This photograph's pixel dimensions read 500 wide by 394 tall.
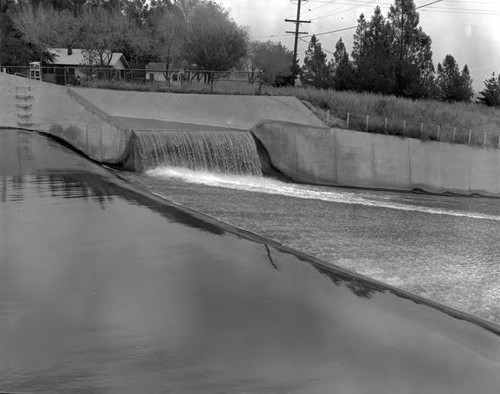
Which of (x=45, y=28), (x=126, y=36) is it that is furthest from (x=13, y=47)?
(x=126, y=36)

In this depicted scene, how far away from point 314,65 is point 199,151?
52.5 m

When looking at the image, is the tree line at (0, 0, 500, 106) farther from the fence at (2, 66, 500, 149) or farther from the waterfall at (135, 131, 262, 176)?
the waterfall at (135, 131, 262, 176)

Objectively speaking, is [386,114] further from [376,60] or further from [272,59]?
[272,59]

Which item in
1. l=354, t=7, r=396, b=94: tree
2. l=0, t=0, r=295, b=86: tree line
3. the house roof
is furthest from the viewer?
the house roof

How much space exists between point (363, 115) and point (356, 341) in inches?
847

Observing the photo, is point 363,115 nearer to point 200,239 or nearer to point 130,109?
point 130,109

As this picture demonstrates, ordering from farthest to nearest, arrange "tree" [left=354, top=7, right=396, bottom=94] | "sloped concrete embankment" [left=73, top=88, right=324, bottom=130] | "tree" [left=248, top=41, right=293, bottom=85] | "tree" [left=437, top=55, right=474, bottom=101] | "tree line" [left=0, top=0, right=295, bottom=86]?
"tree" [left=248, top=41, right=293, bottom=85], "tree" [left=437, top=55, right=474, bottom=101], "tree" [left=354, top=7, right=396, bottom=94], "tree line" [left=0, top=0, right=295, bottom=86], "sloped concrete embankment" [left=73, top=88, right=324, bottom=130]

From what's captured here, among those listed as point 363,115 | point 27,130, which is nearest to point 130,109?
point 27,130

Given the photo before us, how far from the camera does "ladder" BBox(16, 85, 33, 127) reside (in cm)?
1709

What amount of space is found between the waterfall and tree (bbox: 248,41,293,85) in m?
34.8

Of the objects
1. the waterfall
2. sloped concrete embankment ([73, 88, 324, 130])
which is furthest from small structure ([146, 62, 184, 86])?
the waterfall

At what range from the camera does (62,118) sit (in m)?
17.0

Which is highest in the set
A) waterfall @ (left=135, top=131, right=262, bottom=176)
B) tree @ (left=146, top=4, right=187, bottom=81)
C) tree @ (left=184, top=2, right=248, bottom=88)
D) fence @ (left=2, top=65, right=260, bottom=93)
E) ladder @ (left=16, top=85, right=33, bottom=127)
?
tree @ (left=146, top=4, right=187, bottom=81)

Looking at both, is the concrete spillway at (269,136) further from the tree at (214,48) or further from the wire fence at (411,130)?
the tree at (214,48)
